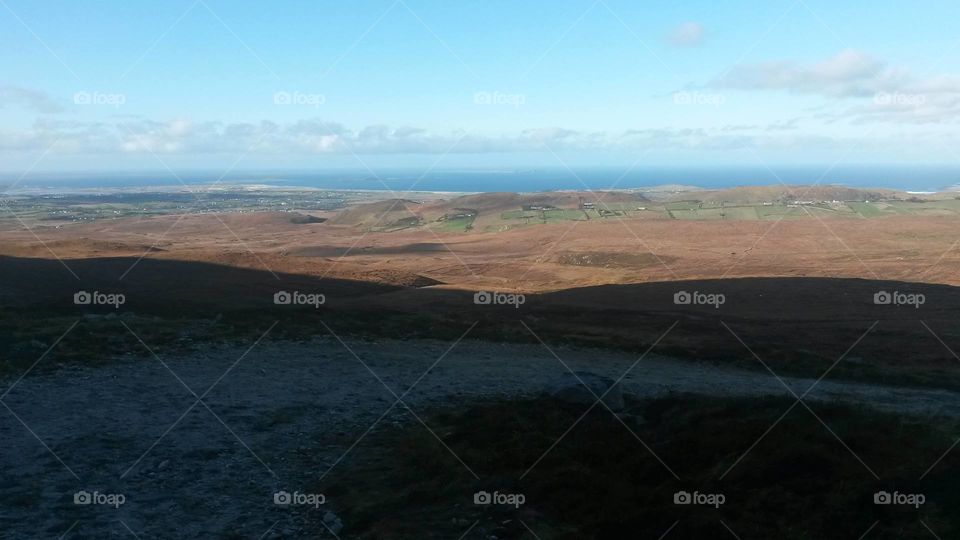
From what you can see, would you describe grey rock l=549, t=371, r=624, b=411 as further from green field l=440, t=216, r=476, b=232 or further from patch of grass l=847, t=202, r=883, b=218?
patch of grass l=847, t=202, r=883, b=218

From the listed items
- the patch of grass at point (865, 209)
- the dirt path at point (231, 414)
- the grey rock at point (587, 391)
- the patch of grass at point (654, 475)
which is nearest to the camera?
the patch of grass at point (654, 475)

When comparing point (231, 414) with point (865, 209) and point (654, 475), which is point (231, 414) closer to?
point (654, 475)

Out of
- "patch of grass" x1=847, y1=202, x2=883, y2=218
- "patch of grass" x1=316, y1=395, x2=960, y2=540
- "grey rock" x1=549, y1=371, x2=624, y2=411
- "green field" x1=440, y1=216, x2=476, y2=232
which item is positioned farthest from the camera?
"green field" x1=440, y1=216, x2=476, y2=232

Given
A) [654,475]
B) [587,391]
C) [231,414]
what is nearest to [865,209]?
[587,391]

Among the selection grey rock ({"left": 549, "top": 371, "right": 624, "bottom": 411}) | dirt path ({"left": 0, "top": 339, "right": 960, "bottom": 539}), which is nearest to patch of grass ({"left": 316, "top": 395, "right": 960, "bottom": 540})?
grey rock ({"left": 549, "top": 371, "right": 624, "bottom": 411})

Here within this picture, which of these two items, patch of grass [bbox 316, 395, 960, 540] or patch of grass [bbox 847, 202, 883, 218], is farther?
patch of grass [bbox 847, 202, 883, 218]

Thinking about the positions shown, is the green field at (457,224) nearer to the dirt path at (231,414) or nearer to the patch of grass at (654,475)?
the dirt path at (231,414)

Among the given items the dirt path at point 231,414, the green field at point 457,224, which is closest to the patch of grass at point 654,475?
the dirt path at point 231,414
